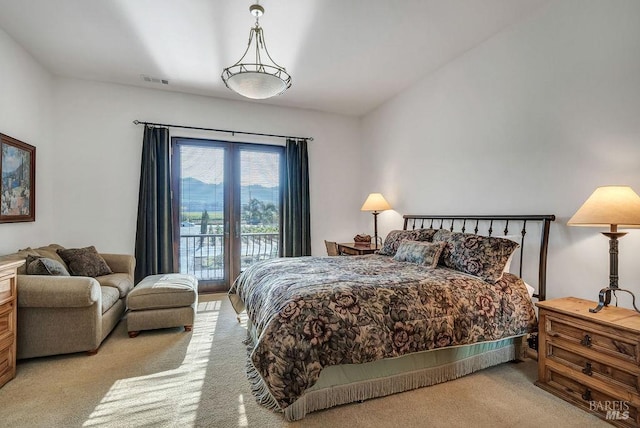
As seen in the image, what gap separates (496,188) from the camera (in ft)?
10.3

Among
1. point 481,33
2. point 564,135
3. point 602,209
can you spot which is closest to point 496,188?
point 564,135

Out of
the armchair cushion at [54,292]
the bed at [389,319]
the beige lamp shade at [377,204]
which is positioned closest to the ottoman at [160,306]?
the armchair cushion at [54,292]

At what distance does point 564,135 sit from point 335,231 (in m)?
3.63

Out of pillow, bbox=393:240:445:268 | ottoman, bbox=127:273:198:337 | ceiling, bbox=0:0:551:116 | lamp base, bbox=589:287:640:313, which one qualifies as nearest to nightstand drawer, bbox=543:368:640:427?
lamp base, bbox=589:287:640:313

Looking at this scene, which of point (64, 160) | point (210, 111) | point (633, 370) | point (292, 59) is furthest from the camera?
point (210, 111)

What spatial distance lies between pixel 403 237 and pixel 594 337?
191 cm

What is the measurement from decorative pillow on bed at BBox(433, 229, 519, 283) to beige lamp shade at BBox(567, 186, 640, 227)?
585mm

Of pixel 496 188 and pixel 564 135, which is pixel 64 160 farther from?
pixel 564 135

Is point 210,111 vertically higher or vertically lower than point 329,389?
higher

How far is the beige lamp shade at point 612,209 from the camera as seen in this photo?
188 centimetres

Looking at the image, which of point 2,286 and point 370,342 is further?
point 2,286

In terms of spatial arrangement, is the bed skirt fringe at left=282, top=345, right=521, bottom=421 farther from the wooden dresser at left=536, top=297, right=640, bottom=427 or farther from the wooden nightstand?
the wooden nightstand

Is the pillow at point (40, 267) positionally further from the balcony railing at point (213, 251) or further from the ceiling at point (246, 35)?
the ceiling at point (246, 35)

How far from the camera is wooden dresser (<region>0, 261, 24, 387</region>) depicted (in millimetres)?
2191
